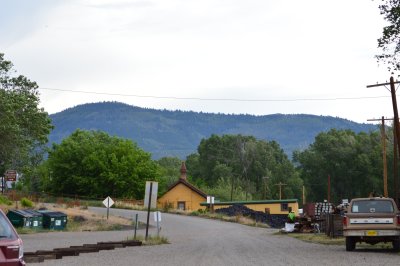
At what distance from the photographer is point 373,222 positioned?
87.5 ft

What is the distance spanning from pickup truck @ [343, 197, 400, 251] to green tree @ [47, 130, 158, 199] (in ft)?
263

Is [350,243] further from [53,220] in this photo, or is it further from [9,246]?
[53,220]

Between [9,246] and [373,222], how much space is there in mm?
17856

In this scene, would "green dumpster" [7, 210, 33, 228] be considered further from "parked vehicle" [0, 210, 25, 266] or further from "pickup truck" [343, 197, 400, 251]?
"parked vehicle" [0, 210, 25, 266]

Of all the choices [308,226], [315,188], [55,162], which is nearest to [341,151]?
[315,188]

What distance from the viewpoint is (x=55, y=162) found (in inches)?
4355

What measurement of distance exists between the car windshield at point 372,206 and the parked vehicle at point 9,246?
1800cm

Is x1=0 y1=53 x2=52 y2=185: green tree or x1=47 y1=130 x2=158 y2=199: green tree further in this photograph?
x1=47 y1=130 x2=158 y2=199: green tree

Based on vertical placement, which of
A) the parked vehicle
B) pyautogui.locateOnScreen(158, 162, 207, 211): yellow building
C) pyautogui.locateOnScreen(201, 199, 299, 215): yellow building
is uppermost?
pyautogui.locateOnScreen(158, 162, 207, 211): yellow building

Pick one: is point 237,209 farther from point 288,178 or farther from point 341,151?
point 288,178

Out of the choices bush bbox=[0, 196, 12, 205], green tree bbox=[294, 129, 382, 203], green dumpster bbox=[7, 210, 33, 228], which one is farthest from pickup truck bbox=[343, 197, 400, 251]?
green tree bbox=[294, 129, 382, 203]

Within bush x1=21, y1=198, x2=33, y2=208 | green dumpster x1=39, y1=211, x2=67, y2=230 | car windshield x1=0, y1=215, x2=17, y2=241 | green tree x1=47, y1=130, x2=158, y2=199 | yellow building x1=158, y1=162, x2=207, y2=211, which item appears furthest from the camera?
yellow building x1=158, y1=162, x2=207, y2=211

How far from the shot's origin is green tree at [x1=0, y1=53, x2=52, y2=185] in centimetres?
5672

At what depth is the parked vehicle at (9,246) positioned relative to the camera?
11.1m
